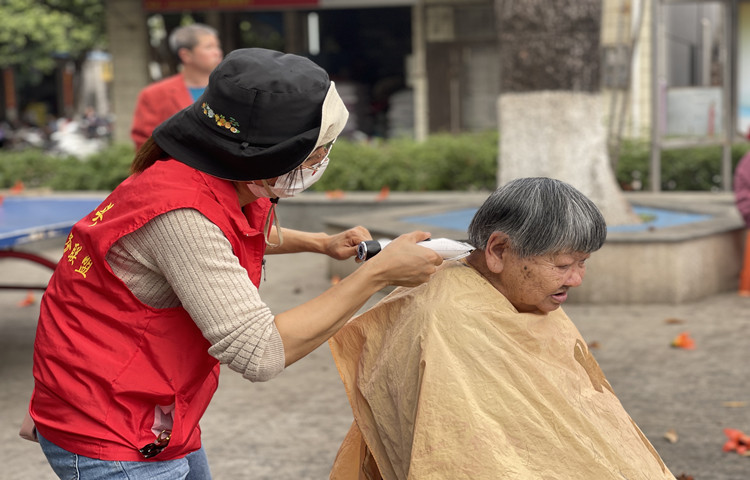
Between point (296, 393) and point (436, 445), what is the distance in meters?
3.08

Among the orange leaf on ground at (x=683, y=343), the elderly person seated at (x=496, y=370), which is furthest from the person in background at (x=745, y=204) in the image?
the elderly person seated at (x=496, y=370)

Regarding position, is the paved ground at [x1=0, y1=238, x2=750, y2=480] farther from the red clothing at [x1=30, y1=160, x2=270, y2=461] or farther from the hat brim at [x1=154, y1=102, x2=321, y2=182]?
the hat brim at [x1=154, y1=102, x2=321, y2=182]

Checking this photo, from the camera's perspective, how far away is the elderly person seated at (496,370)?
233 cm

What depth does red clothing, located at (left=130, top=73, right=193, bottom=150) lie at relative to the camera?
621 cm

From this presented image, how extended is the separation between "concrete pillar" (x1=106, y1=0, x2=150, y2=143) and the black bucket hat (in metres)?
15.4

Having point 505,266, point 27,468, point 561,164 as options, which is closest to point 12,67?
point 561,164

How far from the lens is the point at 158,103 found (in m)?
6.24

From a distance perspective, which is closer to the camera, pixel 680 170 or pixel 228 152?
pixel 228 152

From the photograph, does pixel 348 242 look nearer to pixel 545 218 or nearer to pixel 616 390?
pixel 545 218

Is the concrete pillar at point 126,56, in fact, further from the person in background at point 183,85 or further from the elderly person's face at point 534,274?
the elderly person's face at point 534,274

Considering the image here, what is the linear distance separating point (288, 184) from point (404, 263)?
1.06 ft

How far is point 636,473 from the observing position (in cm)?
238

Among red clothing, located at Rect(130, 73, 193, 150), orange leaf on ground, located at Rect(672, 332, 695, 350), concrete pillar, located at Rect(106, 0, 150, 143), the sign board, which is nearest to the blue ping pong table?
red clothing, located at Rect(130, 73, 193, 150)

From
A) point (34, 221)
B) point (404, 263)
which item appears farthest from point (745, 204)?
point (404, 263)
